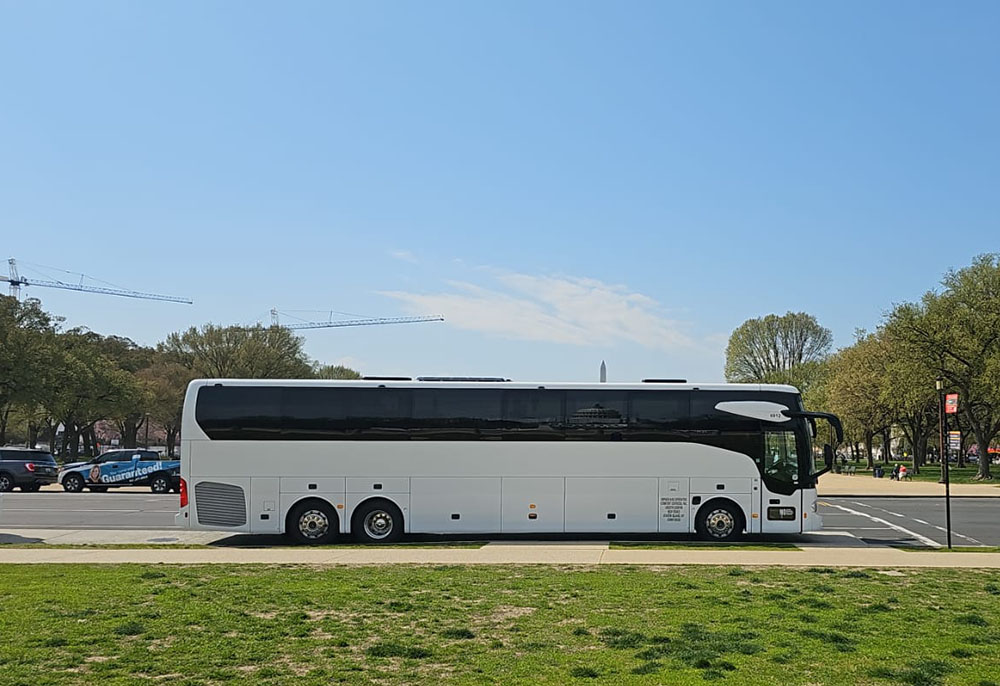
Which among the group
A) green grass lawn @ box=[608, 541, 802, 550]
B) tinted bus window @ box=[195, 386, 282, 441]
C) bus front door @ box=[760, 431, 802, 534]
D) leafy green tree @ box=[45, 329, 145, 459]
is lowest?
green grass lawn @ box=[608, 541, 802, 550]

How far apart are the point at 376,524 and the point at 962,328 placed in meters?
43.6

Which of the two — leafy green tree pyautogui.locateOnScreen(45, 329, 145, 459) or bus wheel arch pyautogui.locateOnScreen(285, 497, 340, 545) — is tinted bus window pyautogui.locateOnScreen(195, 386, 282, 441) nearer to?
bus wheel arch pyautogui.locateOnScreen(285, 497, 340, 545)

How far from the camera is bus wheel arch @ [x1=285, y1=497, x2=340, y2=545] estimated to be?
64.5 feet

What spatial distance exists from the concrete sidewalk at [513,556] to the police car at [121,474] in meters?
20.7

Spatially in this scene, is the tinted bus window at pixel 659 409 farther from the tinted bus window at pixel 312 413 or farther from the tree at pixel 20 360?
the tree at pixel 20 360

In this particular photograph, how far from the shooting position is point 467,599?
1144 cm

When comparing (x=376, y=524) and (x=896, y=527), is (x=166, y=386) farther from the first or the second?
(x=896, y=527)

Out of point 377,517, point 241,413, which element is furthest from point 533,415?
point 241,413

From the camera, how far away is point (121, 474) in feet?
125

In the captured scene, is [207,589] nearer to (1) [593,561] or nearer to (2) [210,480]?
(1) [593,561]

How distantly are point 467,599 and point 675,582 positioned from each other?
10.0ft

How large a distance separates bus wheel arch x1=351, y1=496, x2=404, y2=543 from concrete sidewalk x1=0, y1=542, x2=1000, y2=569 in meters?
1.76

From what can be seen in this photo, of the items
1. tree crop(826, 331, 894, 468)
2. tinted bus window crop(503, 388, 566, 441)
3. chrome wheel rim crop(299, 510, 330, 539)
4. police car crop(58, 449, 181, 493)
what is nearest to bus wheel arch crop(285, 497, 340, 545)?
chrome wheel rim crop(299, 510, 330, 539)

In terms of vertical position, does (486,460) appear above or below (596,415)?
below
